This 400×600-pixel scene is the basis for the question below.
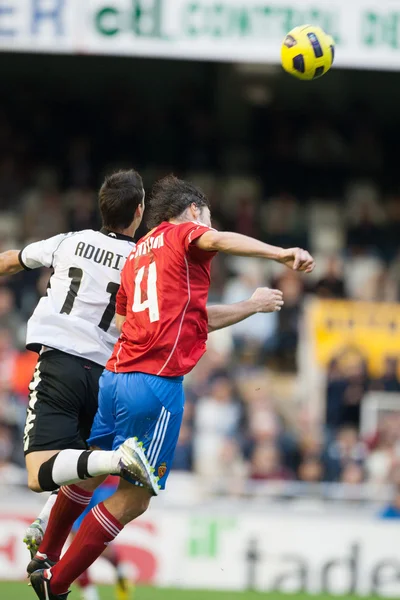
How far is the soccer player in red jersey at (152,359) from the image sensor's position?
6.46 meters

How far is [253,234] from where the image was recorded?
16.3m

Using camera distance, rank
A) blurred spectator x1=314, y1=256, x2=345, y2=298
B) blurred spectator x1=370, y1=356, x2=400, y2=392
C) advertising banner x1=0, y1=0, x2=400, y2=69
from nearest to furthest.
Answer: blurred spectator x1=370, y1=356, x2=400, y2=392 → advertising banner x1=0, y1=0, x2=400, y2=69 → blurred spectator x1=314, y1=256, x2=345, y2=298

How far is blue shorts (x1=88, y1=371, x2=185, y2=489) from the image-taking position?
6.47 m

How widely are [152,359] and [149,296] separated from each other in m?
0.34

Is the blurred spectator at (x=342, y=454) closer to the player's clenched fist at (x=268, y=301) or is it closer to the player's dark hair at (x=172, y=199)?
the player's clenched fist at (x=268, y=301)

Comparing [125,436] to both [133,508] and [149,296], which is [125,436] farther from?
[149,296]

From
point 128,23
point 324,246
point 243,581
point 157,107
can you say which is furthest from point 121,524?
point 157,107

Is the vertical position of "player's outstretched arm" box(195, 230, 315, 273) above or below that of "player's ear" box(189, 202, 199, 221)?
below

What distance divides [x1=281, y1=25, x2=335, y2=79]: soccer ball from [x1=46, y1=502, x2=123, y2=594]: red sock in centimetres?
307

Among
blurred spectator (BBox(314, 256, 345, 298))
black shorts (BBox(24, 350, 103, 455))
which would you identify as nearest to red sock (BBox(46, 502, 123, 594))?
black shorts (BBox(24, 350, 103, 455))

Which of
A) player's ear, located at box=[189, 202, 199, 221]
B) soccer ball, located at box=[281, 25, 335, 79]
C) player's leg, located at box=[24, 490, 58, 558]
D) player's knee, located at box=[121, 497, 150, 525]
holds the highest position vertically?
soccer ball, located at box=[281, 25, 335, 79]

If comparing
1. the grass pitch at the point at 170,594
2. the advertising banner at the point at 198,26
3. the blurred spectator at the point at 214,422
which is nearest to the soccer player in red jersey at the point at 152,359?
the grass pitch at the point at 170,594

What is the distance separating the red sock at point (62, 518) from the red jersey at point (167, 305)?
909 millimetres

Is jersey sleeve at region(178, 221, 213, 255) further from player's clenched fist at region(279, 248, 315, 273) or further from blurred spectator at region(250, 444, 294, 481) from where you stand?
blurred spectator at region(250, 444, 294, 481)
